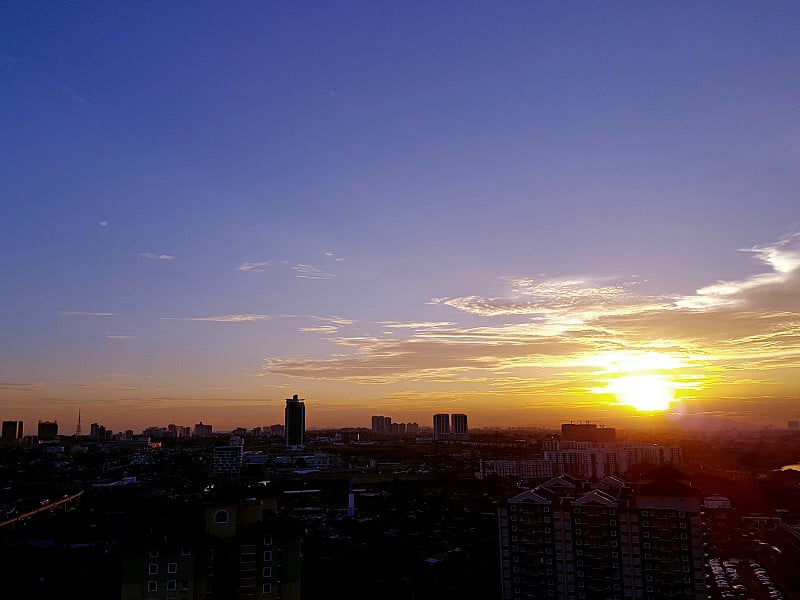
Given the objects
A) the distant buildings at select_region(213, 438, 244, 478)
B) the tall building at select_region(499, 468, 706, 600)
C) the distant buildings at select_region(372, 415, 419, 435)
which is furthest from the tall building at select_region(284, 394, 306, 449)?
the tall building at select_region(499, 468, 706, 600)

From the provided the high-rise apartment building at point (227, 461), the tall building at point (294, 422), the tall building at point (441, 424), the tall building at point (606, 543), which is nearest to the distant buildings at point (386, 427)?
the tall building at point (441, 424)

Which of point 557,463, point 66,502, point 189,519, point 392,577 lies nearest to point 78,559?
point 392,577

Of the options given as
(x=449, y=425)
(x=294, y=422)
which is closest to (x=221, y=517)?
(x=294, y=422)

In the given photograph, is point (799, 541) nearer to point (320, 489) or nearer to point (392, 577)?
point (392, 577)

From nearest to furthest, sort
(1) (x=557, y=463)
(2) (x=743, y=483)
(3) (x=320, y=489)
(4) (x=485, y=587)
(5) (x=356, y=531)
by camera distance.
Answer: (4) (x=485, y=587), (5) (x=356, y=531), (2) (x=743, y=483), (3) (x=320, y=489), (1) (x=557, y=463)

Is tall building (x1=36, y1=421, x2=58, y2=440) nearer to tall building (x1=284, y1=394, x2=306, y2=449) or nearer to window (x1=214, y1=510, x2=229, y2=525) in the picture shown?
tall building (x1=284, y1=394, x2=306, y2=449)
